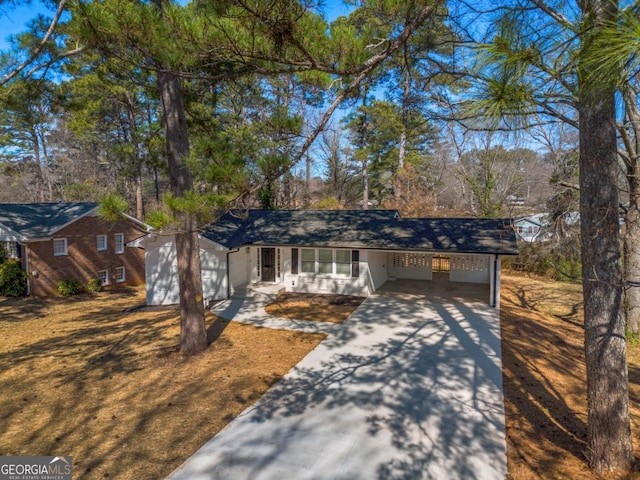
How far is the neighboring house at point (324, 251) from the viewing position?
530 inches

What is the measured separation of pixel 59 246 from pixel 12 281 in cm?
217

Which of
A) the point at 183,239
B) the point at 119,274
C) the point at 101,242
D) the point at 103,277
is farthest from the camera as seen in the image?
the point at 119,274

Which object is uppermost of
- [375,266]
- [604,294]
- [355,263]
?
[604,294]

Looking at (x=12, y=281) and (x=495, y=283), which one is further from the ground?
(x=495, y=283)

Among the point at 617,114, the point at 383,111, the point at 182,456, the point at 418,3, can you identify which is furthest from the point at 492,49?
the point at 383,111

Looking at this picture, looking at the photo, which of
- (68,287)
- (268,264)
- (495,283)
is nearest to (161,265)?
(268,264)

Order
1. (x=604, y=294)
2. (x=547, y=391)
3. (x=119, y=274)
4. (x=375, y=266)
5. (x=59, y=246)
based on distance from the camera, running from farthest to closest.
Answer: (x=119, y=274) < (x=59, y=246) < (x=375, y=266) < (x=547, y=391) < (x=604, y=294)

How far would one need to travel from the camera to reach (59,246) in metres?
16.7

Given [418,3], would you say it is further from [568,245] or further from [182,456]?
[568,245]

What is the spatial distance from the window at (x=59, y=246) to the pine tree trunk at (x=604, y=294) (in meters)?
18.9

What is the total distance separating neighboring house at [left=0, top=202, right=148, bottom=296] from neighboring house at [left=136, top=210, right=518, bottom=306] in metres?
3.05

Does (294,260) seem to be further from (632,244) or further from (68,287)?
(632,244)

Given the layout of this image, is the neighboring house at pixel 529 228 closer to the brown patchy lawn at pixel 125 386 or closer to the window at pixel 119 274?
the brown patchy lawn at pixel 125 386

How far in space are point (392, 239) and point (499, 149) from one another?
1149cm
